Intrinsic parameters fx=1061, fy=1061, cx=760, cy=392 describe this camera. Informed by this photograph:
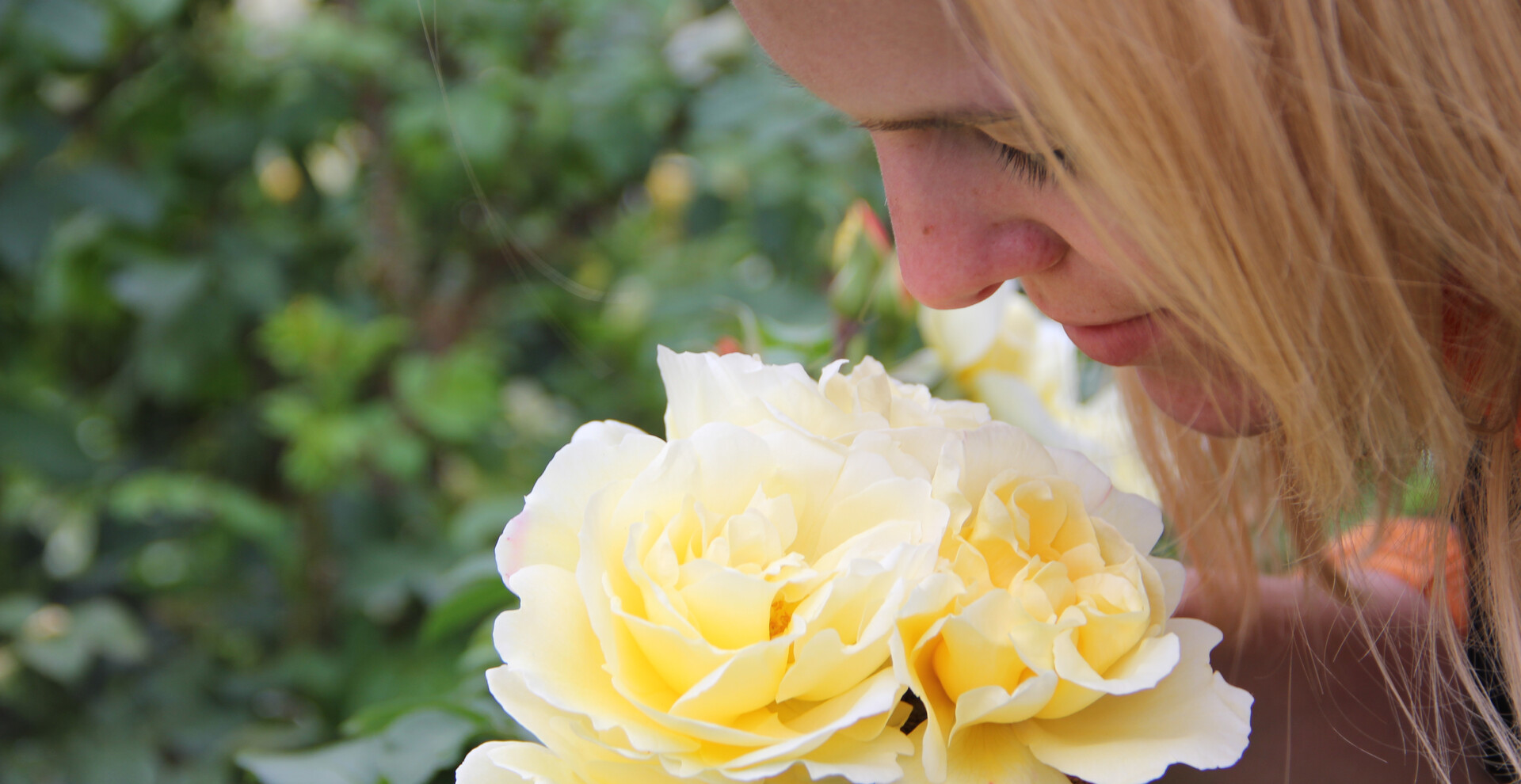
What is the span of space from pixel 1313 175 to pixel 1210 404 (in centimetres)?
15

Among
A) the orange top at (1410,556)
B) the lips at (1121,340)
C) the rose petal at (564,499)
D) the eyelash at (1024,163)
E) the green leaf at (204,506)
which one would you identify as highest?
the eyelash at (1024,163)

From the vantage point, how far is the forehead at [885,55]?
373 mm

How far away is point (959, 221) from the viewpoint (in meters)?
0.44

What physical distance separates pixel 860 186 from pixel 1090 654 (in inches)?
32.2

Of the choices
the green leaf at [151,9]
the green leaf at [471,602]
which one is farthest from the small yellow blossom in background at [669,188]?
the green leaf at [471,602]

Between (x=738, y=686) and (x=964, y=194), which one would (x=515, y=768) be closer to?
(x=738, y=686)

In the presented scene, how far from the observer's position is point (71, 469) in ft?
3.34

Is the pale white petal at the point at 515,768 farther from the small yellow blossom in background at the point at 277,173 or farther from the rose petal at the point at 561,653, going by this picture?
the small yellow blossom in background at the point at 277,173

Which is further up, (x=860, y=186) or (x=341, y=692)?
(x=860, y=186)

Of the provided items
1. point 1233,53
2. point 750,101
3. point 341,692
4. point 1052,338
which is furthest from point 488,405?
point 1233,53

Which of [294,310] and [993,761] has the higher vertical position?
[993,761]

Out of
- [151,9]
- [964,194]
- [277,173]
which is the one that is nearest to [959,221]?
[964,194]

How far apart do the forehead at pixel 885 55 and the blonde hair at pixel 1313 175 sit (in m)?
0.01

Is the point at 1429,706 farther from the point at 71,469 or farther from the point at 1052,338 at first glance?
the point at 71,469
